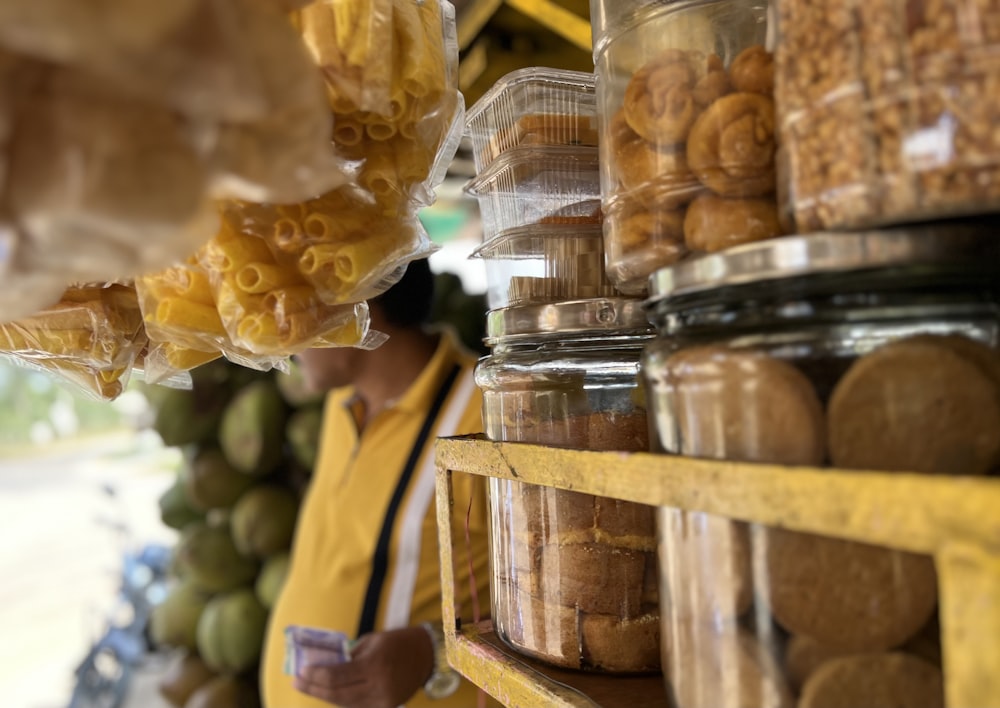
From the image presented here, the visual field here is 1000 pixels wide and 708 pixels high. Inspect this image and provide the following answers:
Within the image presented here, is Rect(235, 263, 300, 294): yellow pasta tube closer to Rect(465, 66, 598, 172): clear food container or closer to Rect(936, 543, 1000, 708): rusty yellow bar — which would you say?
Rect(465, 66, 598, 172): clear food container

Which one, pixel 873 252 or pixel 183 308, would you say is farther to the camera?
pixel 183 308

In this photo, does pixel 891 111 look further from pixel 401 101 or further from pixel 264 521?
pixel 264 521

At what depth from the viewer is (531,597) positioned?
520 millimetres

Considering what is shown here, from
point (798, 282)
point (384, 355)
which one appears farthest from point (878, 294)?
point (384, 355)

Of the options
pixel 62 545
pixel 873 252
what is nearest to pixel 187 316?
pixel 873 252

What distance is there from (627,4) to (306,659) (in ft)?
3.62

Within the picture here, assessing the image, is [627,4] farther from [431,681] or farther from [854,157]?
[431,681]

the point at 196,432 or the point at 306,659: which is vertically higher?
the point at 196,432

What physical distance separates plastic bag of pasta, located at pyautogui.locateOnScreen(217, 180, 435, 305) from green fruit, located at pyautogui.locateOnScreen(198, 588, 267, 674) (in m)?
1.58

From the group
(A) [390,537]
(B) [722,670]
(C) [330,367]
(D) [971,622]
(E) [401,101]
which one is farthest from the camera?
(C) [330,367]

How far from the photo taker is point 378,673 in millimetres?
1158

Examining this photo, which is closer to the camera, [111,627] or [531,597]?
[531,597]

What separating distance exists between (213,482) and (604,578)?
1.61 meters

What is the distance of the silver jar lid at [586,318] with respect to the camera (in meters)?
0.51
